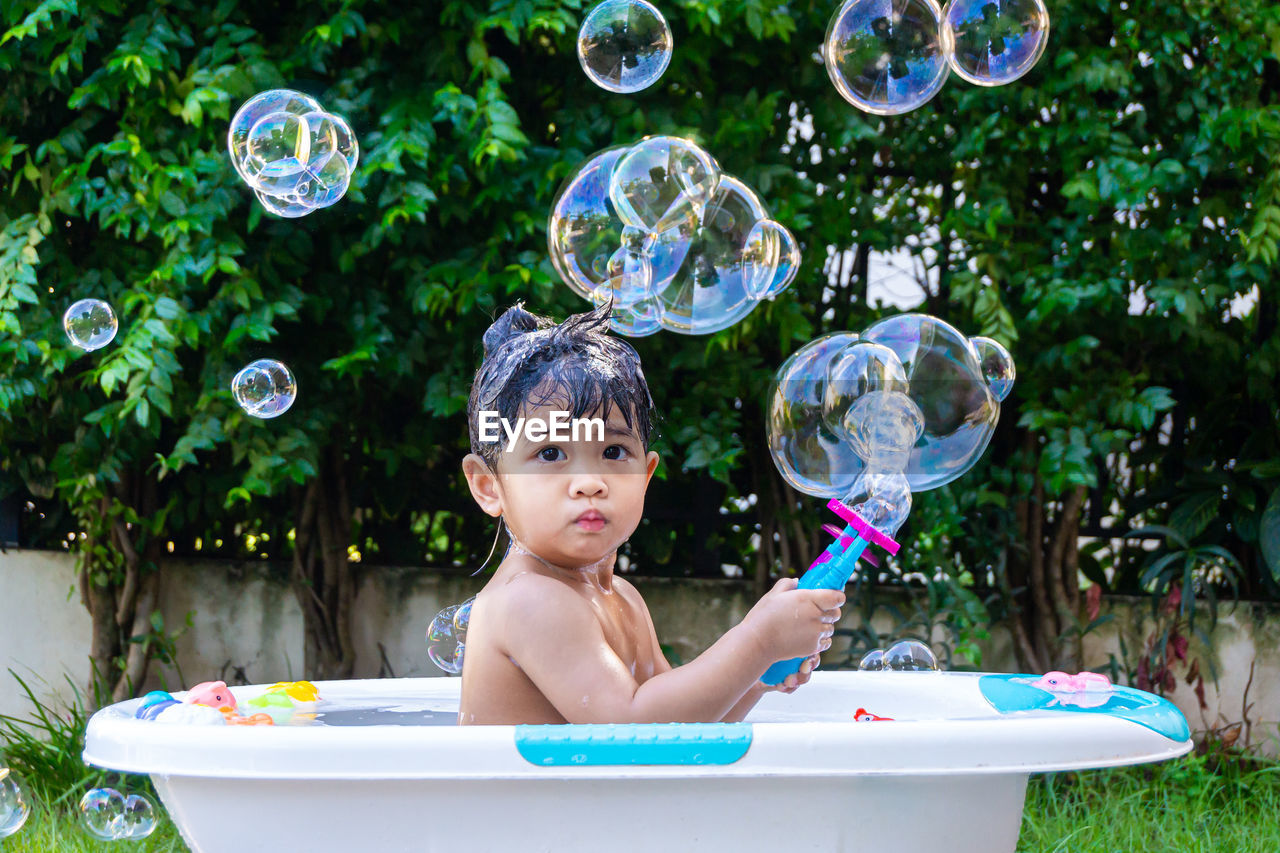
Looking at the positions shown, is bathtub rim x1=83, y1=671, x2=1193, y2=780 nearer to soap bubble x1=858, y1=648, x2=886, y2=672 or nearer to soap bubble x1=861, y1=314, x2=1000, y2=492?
soap bubble x1=861, y1=314, x2=1000, y2=492

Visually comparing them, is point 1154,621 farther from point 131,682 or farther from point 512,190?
point 131,682

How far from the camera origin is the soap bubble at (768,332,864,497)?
80.9 inches

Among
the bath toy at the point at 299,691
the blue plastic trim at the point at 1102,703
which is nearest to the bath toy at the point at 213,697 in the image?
the bath toy at the point at 299,691

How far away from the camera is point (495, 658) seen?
1.67 meters

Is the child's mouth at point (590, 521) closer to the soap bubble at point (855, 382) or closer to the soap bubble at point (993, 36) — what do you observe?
the soap bubble at point (855, 382)

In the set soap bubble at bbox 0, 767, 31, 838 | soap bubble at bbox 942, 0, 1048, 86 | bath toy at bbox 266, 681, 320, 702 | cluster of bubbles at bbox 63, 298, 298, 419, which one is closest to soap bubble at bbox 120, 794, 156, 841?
soap bubble at bbox 0, 767, 31, 838

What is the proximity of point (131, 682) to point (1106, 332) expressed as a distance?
286 centimetres

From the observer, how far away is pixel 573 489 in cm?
Answer: 167

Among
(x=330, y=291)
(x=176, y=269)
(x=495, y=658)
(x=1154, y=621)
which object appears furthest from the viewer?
(x=1154, y=621)

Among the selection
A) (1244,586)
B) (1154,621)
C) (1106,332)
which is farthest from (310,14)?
(1244,586)

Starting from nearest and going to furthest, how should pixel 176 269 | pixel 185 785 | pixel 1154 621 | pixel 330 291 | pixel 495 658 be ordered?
pixel 185 785 → pixel 495 658 → pixel 176 269 → pixel 330 291 → pixel 1154 621

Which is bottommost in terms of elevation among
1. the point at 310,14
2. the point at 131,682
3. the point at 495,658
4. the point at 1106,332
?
the point at 131,682

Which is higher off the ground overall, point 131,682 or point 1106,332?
point 1106,332

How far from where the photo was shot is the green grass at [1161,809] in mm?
2613
